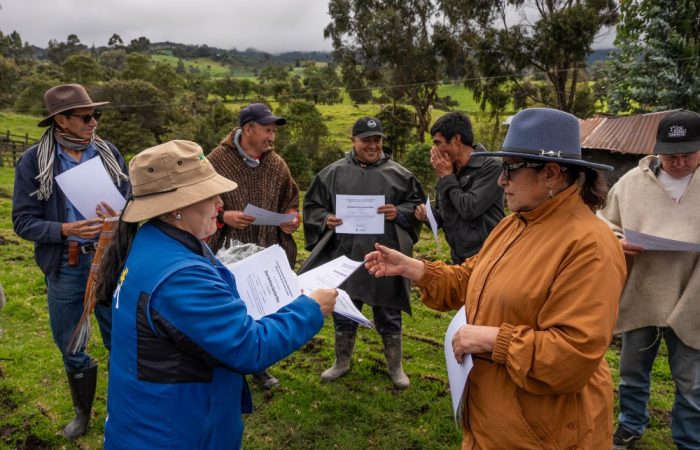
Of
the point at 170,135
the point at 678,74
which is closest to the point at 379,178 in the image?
the point at 678,74

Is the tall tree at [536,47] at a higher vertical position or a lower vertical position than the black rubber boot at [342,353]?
higher

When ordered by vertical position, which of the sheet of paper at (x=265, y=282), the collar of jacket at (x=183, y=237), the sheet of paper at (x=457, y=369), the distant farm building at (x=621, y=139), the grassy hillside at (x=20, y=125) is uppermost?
the collar of jacket at (x=183, y=237)

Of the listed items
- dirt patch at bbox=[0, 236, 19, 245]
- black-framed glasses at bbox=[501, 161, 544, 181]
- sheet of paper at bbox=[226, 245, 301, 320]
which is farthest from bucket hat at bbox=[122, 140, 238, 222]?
dirt patch at bbox=[0, 236, 19, 245]

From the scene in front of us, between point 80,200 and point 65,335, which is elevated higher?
point 80,200

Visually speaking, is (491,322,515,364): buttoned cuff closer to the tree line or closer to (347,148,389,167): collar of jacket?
(347,148,389,167): collar of jacket

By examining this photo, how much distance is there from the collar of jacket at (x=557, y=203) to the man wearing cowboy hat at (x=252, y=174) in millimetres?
2601

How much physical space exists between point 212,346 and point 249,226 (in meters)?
2.70

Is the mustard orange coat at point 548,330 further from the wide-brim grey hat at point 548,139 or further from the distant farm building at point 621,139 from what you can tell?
the distant farm building at point 621,139

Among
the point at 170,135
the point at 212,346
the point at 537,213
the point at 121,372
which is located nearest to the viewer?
the point at 212,346

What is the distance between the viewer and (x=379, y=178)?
4605 mm

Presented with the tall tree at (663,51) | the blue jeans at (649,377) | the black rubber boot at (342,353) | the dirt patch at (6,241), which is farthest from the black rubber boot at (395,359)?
the tall tree at (663,51)

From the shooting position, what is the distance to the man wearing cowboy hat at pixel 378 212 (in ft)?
15.0

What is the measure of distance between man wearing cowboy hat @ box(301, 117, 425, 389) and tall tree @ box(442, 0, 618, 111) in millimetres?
21794

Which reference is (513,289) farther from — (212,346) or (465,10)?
(465,10)
